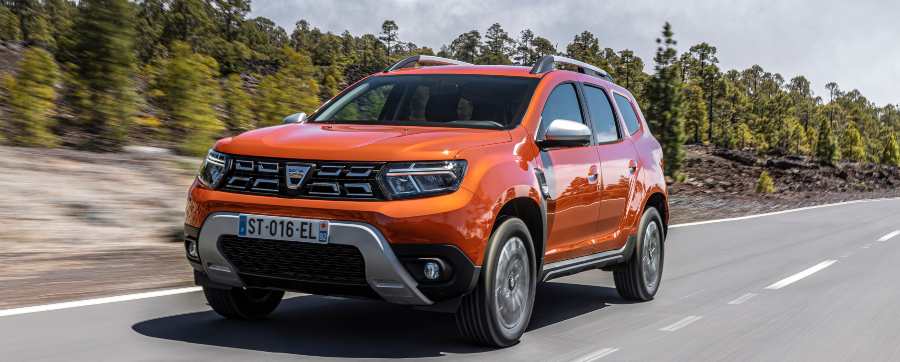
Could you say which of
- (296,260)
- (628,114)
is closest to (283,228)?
(296,260)

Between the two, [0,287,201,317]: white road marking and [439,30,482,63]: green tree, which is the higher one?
[439,30,482,63]: green tree

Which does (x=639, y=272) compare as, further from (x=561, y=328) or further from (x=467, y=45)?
(x=467, y=45)

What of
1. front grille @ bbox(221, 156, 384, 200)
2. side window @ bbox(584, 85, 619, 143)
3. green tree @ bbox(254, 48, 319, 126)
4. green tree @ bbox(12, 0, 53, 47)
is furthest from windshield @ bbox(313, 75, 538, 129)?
green tree @ bbox(12, 0, 53, 47)

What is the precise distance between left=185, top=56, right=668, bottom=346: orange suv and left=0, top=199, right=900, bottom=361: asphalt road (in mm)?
333

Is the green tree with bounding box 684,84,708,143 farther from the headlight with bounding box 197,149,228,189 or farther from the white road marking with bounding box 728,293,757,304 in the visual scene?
the headlight with bounding box 197,149,228,189

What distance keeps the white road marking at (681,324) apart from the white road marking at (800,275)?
7.47 ft

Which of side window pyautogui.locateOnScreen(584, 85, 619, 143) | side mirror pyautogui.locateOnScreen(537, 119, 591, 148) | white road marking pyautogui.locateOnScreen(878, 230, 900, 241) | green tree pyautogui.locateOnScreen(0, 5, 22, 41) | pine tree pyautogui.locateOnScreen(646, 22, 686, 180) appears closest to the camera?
side mirror pyautogui.locateOnScreen(537, 119, 591, 148)

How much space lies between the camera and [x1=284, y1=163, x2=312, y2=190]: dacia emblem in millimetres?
5016

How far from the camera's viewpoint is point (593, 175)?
669 centimetres

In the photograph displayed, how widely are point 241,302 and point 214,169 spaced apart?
108 centimetres

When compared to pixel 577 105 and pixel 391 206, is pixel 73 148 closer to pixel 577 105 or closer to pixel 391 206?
pixel 577 105

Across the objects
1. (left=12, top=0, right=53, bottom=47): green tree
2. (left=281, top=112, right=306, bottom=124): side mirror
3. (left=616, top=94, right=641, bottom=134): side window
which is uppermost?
(left=12, top=0, right=53, bottom=47): green tree

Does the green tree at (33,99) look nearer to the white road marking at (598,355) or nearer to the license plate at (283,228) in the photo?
the license plate at (283,228)

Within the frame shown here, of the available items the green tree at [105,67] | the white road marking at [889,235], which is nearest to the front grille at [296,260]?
the green tree at [105,67]
